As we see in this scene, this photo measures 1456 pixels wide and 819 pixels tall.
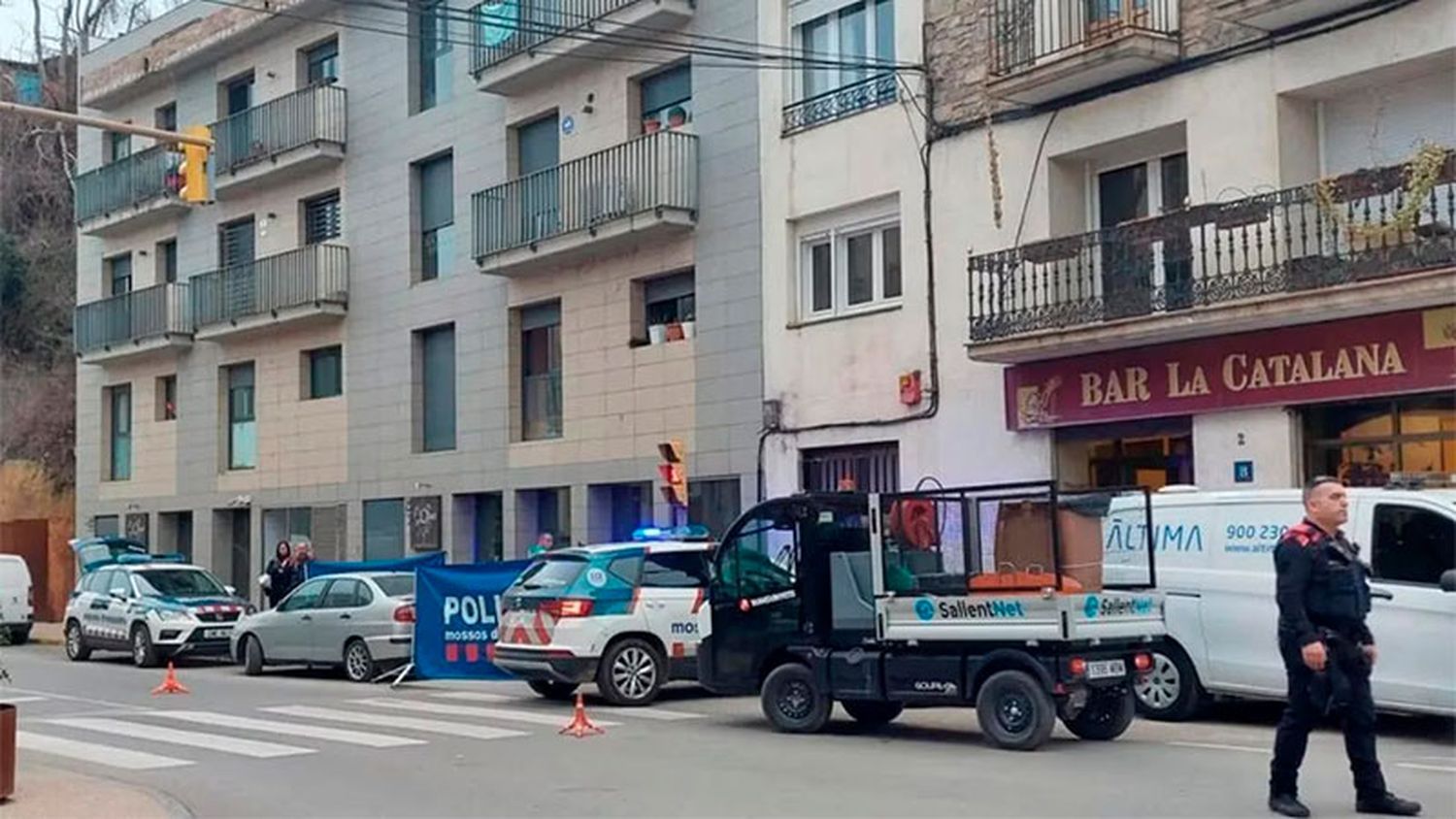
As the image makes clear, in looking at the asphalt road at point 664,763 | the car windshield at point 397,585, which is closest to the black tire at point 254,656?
the car windshield at point 397,585

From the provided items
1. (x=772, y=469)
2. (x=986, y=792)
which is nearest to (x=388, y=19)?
(x=772, y=469)

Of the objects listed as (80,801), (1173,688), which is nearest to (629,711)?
(1173,688)

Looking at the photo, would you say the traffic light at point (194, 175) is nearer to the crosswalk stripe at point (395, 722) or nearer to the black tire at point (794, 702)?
the crosswalk stripe at point (395, 722)

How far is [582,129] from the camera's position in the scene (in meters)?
26.8

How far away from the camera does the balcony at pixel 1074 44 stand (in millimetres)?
18922

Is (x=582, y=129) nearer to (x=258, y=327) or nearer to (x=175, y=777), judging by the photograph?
(x=258, y=327)

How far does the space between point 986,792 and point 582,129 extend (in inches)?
696

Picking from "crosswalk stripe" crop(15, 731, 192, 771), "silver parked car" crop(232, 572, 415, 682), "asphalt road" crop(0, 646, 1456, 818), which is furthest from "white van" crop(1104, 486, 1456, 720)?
"silver parked car" crop(232, 572, 415, 682)

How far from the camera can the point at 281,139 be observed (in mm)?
32625

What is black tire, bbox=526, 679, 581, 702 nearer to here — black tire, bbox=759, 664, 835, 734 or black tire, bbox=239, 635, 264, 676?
black tire, bbox=759, 664, 835, 734

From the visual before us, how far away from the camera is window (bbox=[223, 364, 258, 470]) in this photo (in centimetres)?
3469

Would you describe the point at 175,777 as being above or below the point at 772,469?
below

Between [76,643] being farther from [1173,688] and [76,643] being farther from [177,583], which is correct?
[1173,688]

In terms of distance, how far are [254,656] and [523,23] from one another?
10350mm
